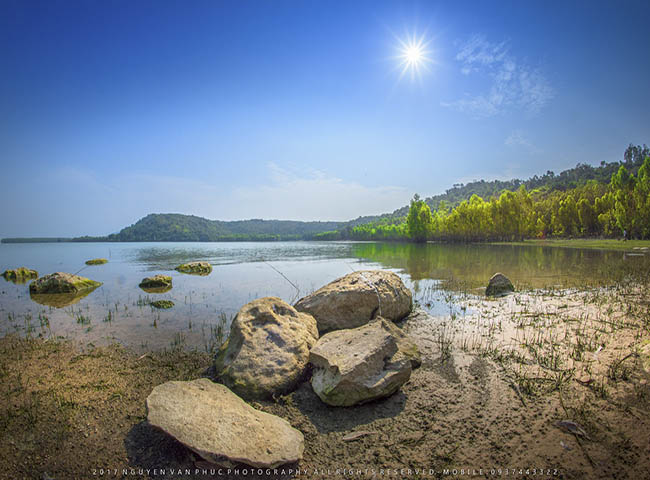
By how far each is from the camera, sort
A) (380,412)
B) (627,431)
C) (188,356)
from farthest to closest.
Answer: (188,356), (380,412), (627,431)

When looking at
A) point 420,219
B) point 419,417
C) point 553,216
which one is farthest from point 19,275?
point 553,216

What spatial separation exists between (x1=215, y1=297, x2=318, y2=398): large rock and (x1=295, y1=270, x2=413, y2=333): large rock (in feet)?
4.92

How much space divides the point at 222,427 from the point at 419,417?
116 inches

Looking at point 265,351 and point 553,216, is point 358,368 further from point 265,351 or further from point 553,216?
point 553,216

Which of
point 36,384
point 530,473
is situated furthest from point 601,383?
point 36,384

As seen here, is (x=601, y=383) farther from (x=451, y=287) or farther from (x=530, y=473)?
(x=451, y=287)

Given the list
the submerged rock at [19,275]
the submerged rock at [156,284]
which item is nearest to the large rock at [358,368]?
the submerged rock at [156,284]

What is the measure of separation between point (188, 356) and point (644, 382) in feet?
29.1

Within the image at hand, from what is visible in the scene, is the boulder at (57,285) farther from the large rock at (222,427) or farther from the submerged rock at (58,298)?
the large rock at (222,427)

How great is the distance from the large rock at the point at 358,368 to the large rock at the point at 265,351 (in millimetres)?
460

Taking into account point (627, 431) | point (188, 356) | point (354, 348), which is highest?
point (354, 348)

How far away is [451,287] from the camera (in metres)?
15.1

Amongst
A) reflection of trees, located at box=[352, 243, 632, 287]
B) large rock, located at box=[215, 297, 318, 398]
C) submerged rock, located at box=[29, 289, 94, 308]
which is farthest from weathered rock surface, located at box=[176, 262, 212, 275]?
large rock, located at box=[215, 297, 318, 398]

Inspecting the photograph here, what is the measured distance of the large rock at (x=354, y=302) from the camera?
833 centimetres
